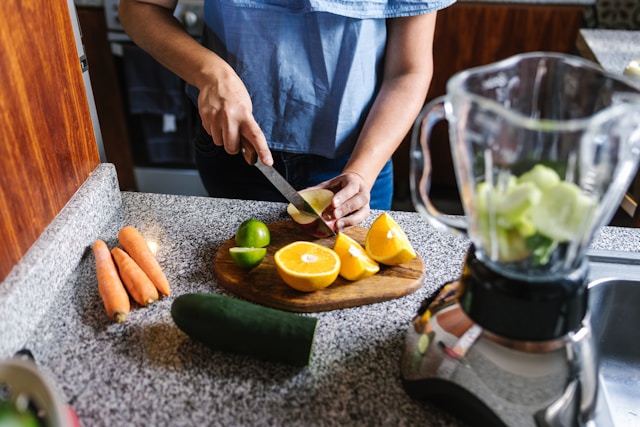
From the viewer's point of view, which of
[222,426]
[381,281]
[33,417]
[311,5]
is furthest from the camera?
[311,5]

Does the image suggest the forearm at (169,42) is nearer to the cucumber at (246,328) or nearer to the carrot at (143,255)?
the carrot at (143,255)

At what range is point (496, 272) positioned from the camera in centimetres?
60

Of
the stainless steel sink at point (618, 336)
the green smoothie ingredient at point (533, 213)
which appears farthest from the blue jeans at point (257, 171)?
the green smoothie ingredient at point (533, 213)

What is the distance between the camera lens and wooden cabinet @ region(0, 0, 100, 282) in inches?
A: 28.5

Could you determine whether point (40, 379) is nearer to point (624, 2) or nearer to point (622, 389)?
point (622, 389)

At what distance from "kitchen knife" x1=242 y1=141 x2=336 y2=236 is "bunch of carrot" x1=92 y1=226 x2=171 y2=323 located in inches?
8.9

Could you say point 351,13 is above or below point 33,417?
above

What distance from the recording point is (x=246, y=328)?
2.33 feet

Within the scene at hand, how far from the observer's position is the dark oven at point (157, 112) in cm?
222

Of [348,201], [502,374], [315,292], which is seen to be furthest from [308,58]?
[502,374]

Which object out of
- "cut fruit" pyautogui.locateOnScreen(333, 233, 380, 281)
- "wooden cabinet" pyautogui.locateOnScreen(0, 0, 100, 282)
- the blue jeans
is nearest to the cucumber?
"cut fruit" pyautogui.locateOnScreen(333, 233, 380, 281)

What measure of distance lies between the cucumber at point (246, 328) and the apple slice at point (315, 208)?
0.25m

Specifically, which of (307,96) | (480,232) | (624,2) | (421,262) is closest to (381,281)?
(421,262)

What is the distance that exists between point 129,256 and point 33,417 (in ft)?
1.25
